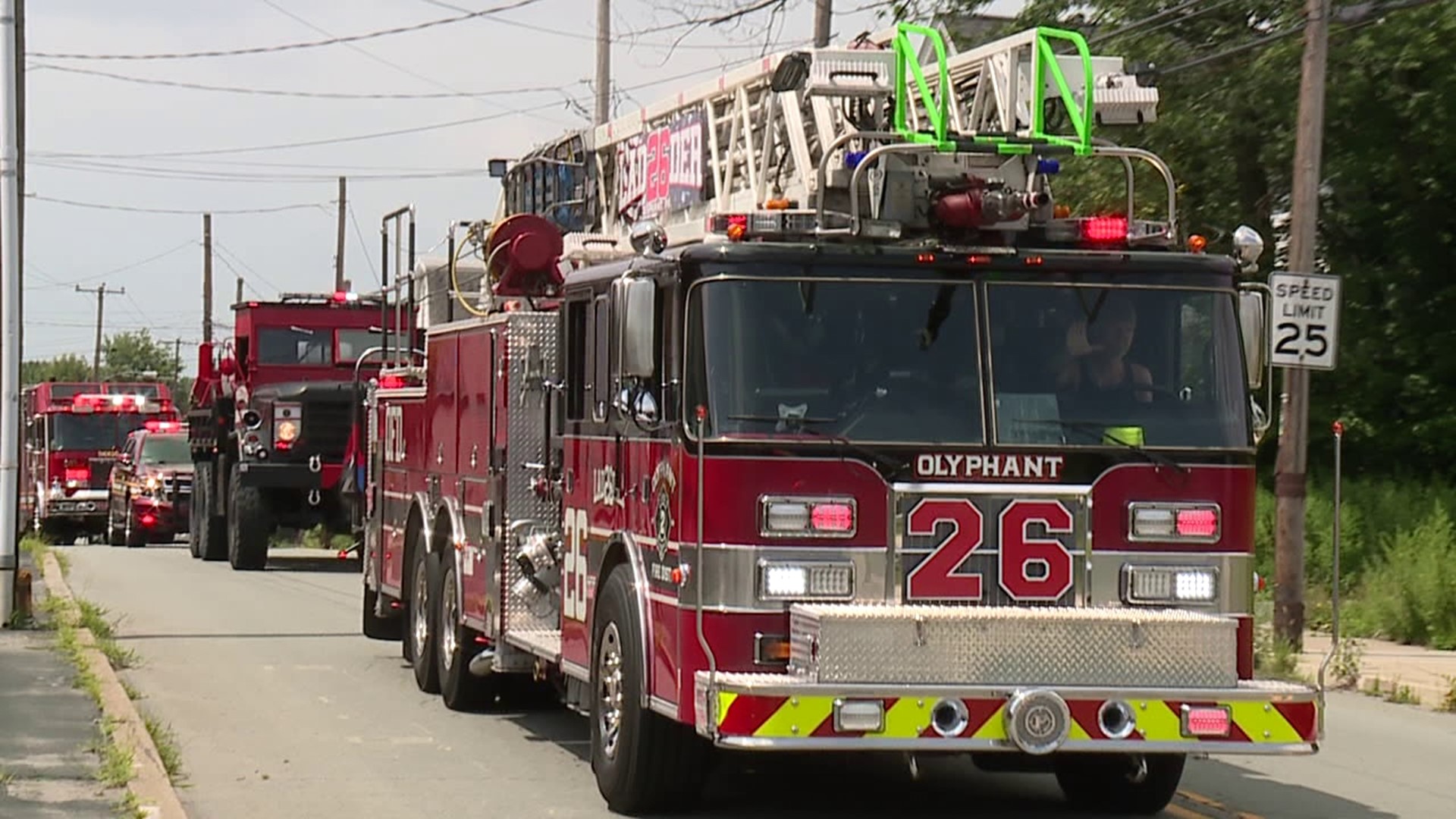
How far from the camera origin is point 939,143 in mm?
10023

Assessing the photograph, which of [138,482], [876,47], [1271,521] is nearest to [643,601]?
[876,47]

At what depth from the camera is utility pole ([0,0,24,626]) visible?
18203 mm

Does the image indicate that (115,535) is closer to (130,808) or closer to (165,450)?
(165,450)

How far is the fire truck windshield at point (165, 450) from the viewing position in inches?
1617

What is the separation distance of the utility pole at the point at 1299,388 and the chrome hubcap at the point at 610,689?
Result: 8.98 meters

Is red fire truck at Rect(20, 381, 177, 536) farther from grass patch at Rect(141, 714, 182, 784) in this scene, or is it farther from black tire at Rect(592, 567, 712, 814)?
black tire at Rect(592, 567, 712, 814)

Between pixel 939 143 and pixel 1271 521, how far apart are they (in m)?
15.9

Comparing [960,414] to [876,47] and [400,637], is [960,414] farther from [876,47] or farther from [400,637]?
[400,637]

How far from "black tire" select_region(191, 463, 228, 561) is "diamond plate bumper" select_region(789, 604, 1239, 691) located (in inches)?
995

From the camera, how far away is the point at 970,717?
363 inches

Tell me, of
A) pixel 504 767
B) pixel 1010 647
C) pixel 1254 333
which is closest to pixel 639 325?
pixel 1010 647

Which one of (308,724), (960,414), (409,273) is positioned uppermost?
(409,273)

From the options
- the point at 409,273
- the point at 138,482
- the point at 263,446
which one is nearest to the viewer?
the point at 409,273

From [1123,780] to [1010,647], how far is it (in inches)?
69.6
